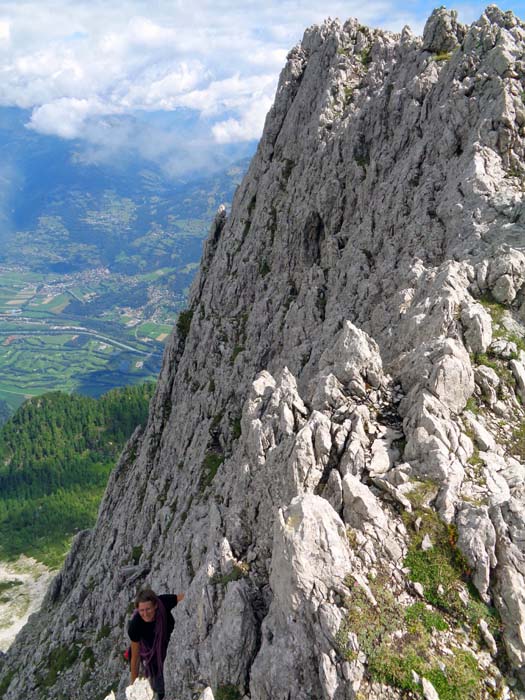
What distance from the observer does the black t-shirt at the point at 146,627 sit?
19.6 meters

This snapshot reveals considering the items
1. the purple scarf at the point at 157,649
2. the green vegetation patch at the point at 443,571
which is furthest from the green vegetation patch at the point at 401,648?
the purple scarf at the point at 157,649

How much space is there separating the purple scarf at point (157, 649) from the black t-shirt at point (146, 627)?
0.61ft

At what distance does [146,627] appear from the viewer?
2025 centimetres

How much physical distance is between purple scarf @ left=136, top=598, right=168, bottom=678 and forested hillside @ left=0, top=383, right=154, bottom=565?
10986cm

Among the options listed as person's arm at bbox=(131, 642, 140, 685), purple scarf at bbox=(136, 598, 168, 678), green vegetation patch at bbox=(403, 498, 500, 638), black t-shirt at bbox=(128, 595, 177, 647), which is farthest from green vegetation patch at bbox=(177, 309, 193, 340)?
green vegetation patch at bbox=(403, 498, 500, 638)

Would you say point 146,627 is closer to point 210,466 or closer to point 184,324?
point 210,466

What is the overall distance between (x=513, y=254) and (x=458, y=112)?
66.4 feet

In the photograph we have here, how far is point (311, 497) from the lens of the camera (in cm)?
1725

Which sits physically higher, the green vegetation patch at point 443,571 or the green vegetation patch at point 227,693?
the green vegetation patch at point 443,571

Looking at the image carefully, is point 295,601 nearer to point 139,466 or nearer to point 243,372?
point 243,372

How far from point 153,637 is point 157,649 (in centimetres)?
53

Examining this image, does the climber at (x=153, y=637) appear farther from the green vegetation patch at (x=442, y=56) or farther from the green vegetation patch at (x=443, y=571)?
the green vegetation patch at (x=442, y=56)

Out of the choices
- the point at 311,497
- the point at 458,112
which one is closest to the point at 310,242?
the point at 458,112

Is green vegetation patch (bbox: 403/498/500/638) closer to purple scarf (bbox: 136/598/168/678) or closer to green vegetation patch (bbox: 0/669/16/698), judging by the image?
purple scarf (bbox: 136/598/168/678)
